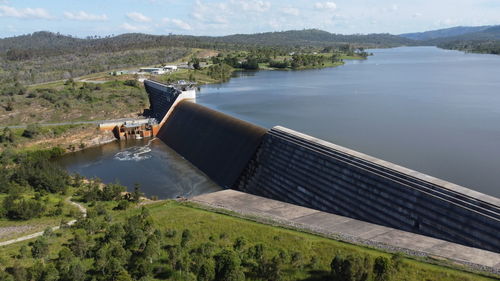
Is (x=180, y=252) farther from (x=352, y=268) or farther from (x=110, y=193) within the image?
(x=110, y=193)

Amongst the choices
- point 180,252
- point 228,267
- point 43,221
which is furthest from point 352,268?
point 43,221

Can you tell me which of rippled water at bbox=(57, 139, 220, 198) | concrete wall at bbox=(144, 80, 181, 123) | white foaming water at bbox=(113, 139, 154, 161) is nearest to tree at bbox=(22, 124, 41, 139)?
rippled water at bbox=(57, 139, 220, 198)

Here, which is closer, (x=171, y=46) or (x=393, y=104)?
(x=393, y=104)

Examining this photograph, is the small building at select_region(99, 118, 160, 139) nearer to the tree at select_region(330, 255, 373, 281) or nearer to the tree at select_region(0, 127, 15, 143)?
the tree at select_region(0, 127, 15, 143)

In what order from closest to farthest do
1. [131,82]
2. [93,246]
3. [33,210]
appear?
1. [93,246]
2. [33,210]
3. [131,82]

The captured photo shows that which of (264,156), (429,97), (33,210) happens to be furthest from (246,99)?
(33,210)

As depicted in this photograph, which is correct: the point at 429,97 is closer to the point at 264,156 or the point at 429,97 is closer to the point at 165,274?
the point at 264,156
